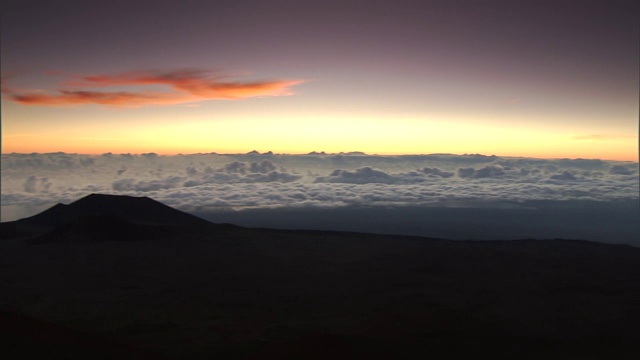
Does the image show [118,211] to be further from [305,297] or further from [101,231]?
[305,297]

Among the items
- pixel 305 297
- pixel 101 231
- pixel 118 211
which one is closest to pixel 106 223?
pixel 101 231

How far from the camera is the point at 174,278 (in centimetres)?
5928

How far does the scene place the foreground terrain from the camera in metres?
30.0

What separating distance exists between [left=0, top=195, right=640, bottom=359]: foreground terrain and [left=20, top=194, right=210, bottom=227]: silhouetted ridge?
77.8 ft

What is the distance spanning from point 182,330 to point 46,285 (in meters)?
27.4

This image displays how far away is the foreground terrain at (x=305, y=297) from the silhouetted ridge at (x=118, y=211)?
2372cm

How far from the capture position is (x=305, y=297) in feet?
160

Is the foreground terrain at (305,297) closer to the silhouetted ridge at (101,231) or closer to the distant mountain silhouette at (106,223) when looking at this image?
the silhouetted ridge at (101,231)

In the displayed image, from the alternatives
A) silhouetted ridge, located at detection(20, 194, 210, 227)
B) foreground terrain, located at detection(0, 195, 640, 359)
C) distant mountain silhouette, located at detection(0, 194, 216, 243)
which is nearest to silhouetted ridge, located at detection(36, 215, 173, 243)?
distant mountain silhouette, located at detection(0, 194, 216, 243)

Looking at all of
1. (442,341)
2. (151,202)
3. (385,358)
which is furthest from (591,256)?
(151,202)

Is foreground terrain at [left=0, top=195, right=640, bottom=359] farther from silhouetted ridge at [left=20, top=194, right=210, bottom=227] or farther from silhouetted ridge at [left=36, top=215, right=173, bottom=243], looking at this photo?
silhouetted ridge at [left=20, top=194, right=210, bottom=227]

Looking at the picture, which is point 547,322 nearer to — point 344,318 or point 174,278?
point 344,318

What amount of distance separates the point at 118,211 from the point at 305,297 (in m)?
88.1

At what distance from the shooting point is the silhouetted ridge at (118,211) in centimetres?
12081
